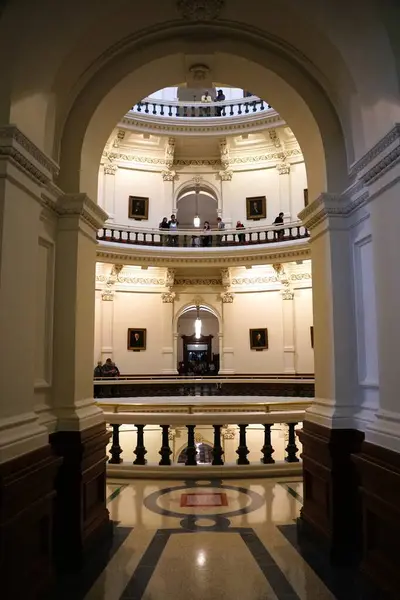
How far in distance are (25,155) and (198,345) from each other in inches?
972

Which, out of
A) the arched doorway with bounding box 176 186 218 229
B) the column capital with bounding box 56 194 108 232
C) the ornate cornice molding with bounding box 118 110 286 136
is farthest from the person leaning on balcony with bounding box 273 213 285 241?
the column capital with bounding box 56 194 108 232

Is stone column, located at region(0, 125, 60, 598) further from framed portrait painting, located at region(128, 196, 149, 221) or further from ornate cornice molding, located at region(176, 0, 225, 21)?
framed portrait painting, located at region(128, 196, 149, 221)

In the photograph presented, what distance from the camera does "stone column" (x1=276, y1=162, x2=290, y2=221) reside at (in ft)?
65.9

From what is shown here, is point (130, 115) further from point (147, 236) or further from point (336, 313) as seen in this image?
point (336, 313)

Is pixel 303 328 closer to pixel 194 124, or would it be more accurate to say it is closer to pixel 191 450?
pixel 194 124

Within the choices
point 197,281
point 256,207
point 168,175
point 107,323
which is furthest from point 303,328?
point 168,175

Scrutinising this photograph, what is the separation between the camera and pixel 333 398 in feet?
15.5

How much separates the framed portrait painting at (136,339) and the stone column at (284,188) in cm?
725

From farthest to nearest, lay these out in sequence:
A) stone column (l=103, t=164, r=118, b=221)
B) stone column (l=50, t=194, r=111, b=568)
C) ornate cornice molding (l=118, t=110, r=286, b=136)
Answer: stone column (l=103, t=164, r=118, b=221) → ornate cornice molding (l=118, t=110, r=286, b=136) → stone column (l=50, t=194, r=111, b=568)

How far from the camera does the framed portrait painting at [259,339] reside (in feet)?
64.8

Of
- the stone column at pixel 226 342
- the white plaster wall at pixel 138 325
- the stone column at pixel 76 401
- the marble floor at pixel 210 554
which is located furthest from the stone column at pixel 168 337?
the stone column at pixel 76 401

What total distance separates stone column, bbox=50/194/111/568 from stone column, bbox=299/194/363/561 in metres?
2.04

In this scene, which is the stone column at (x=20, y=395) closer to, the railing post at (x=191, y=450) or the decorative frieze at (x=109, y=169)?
the railing post at (x=191, y=450)

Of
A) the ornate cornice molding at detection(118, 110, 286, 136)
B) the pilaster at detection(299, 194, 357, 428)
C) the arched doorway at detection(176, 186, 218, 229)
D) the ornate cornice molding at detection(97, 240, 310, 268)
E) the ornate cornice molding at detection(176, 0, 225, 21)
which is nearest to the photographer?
the ornate cornice molding at detection(176, 0, 225, 21)
